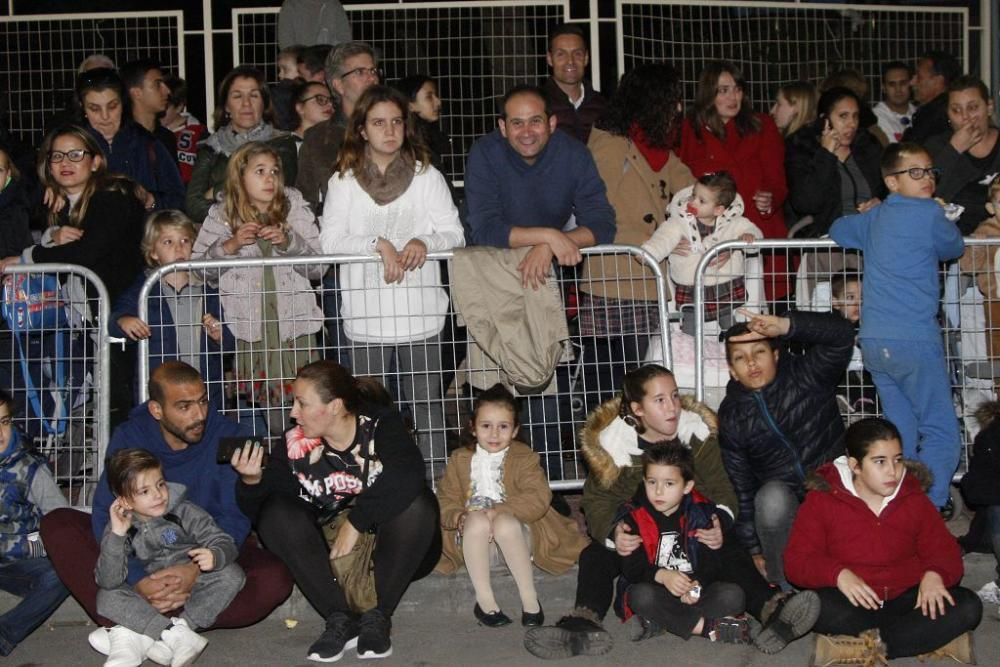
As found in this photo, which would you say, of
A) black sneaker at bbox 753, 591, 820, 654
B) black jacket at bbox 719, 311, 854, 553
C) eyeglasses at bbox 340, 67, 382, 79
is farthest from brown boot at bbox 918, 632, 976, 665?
eyeglasses at bbox 340, 67, 382, 79

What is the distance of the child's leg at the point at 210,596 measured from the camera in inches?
239

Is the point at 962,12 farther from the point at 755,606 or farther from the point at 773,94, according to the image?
the point at 755,606

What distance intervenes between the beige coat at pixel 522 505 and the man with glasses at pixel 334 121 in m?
1.94

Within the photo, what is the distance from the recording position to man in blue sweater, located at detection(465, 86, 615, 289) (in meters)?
7.29

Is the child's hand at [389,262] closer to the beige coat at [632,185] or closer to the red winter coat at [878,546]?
the beige coat at [632,185]

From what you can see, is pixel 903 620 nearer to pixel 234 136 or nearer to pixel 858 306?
pixel 858 306

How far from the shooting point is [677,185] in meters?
8.09

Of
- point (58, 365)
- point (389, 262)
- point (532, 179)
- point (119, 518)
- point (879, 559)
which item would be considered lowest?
point (879, 559)

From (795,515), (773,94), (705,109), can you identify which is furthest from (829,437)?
(773,94)

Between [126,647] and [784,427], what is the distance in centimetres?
307

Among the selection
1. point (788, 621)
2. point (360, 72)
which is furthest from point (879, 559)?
point (360, 72)

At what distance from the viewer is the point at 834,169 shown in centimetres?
815

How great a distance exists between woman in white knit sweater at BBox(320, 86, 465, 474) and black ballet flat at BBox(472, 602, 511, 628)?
0.97 metres

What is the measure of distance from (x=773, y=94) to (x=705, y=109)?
244 cm
